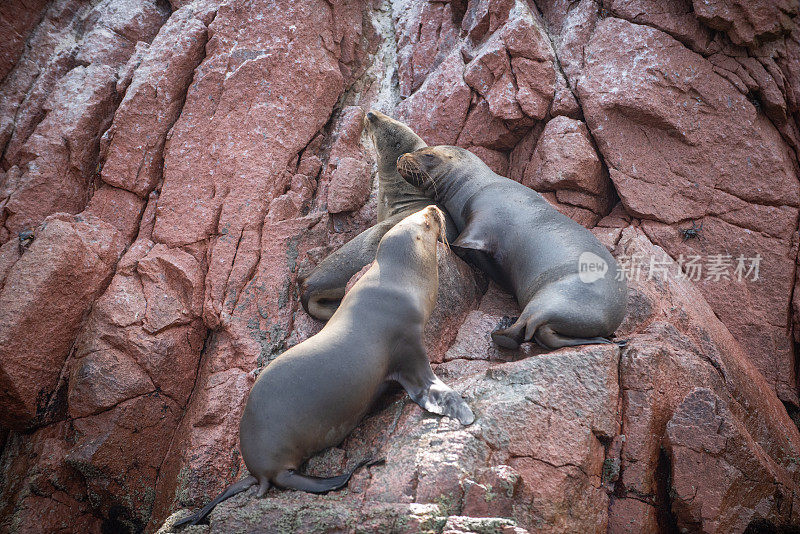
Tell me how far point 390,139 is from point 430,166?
655 mm

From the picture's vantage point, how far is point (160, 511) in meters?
4.96

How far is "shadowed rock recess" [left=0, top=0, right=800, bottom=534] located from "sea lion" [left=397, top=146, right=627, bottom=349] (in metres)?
0.25

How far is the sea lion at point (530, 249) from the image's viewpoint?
4.30 metres

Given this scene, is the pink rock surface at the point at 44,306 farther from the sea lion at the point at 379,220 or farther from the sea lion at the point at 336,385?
the sea lion at the point at 336,385

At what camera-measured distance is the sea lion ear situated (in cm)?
516

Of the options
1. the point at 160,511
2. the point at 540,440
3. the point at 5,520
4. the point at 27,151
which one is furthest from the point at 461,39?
the point at 5,520

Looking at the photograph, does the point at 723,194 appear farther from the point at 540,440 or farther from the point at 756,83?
the point at 540,440

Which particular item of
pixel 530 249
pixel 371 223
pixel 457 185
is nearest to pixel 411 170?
pixel 457 185

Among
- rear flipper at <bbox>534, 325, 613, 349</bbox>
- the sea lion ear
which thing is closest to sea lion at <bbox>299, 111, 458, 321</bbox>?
the sea lion ear

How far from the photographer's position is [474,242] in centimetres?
520

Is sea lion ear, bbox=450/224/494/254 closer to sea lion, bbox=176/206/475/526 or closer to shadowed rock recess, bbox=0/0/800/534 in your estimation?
shadowed rock recess, bbox=0/0/800/534

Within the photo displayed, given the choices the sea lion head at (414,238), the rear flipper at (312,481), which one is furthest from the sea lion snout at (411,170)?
the rear flipper at (312,481)

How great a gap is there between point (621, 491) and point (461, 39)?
5.76m

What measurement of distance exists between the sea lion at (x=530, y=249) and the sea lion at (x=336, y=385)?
0.87 metres
